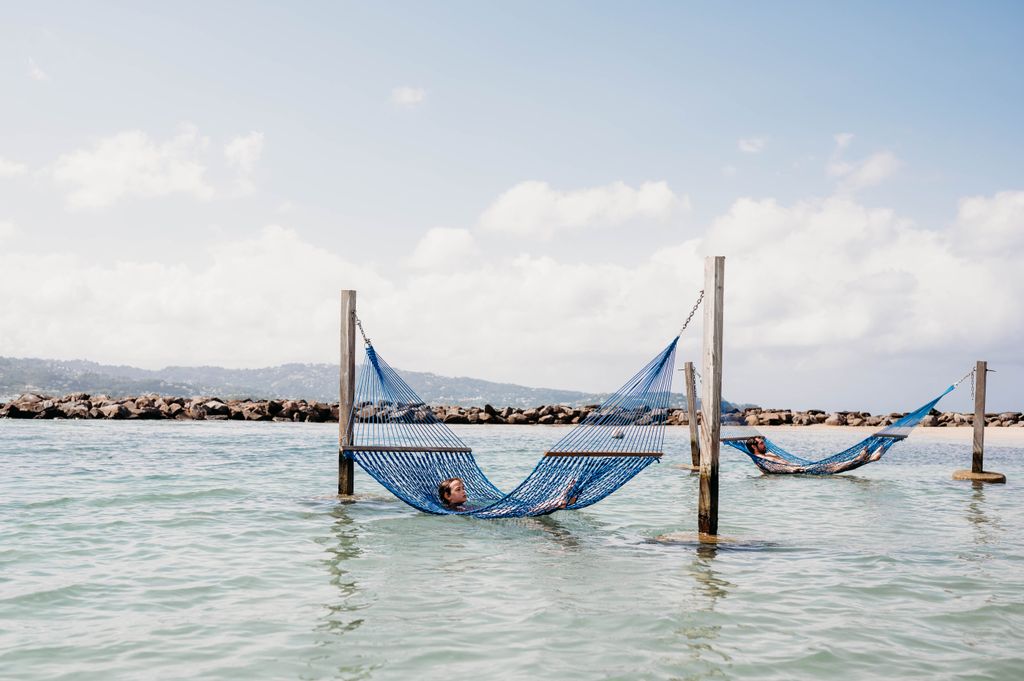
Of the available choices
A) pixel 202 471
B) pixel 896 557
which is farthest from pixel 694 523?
pixel 202 471

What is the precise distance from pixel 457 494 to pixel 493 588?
2.96 meters

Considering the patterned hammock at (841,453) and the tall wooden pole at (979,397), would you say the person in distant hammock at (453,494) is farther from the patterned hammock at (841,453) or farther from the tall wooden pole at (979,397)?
the tall wooden pole at (979,397)

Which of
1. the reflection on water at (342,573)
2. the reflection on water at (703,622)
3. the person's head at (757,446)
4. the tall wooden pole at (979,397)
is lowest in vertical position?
the reflection on water at (342,573)

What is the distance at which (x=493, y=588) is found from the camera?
554 centimetres

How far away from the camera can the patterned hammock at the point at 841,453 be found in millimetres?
12516

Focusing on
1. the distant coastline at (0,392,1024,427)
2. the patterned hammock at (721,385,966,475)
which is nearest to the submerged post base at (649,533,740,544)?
the patterned hammock at (721,385,966,475)

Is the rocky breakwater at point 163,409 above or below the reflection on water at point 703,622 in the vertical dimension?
below

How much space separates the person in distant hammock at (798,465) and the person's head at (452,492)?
21.4ft

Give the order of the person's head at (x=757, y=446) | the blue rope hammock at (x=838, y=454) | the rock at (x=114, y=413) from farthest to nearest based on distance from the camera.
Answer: the rock at (x=114, y=413)
the person's head at (x=757, y=446)
the blue rope hammock at (x=838, y=454)

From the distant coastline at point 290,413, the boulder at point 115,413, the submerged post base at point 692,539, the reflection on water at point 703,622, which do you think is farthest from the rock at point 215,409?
the reflection on water at point 703,622

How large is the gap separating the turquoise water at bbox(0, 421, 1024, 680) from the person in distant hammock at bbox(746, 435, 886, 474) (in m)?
1.71

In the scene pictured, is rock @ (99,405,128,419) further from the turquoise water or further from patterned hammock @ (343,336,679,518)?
patterned hammock @ (343,336,679,518)

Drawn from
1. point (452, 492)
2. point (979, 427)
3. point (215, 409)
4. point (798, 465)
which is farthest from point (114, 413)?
point (979, 427)

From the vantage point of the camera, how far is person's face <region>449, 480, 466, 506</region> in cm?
845
